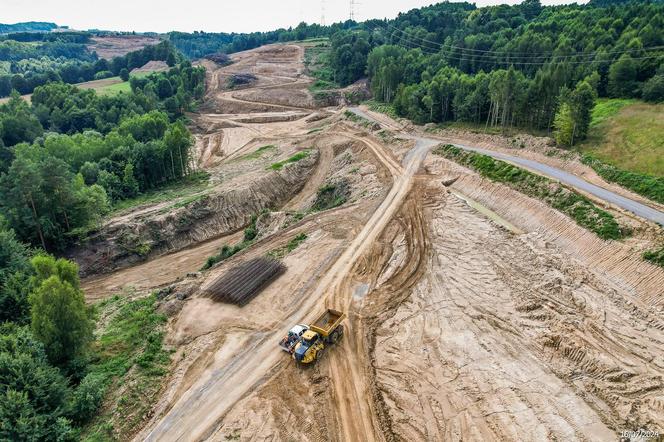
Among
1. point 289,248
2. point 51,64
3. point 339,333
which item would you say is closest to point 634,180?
point 339,333

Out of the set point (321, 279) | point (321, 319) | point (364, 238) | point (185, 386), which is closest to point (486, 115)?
point (364, 238)

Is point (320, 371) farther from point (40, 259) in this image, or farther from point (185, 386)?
point (40, 259)

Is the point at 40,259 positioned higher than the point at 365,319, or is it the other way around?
the point at 40,259

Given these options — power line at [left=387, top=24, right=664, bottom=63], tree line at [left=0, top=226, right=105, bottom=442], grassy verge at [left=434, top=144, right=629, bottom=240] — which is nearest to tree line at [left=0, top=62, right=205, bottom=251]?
tree line at [left=0, top=226, right=105, bottom=442]

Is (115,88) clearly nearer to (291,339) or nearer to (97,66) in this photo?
(97,66)

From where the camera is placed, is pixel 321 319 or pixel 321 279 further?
pixel 321 279

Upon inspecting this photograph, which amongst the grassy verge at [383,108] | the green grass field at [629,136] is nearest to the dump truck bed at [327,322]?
the green grass field at [629,136]
